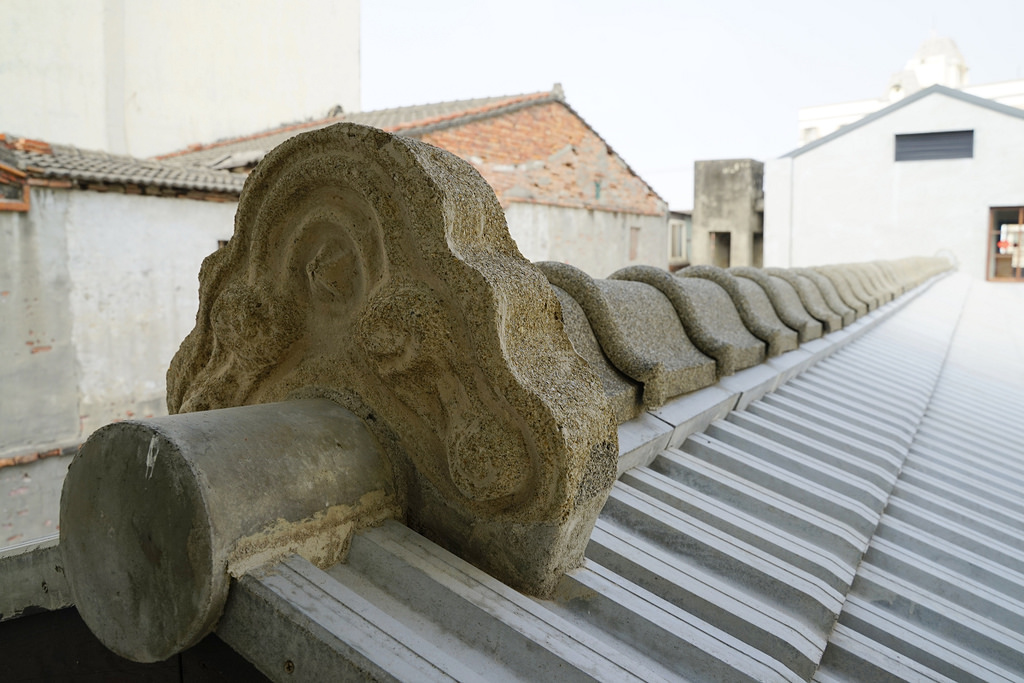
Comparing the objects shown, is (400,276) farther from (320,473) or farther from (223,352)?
(223,352)

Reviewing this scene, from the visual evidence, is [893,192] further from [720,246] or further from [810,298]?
[810,298]

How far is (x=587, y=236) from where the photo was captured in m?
15.9

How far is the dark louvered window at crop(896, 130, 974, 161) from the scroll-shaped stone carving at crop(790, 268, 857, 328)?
755 inches

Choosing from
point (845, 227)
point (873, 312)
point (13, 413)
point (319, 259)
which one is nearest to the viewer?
point (319, 259)

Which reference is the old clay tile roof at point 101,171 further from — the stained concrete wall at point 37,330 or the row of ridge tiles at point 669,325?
the row of ridge tiles at point 669,325

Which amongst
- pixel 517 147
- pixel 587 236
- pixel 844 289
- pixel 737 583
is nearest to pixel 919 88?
pixel 587 236

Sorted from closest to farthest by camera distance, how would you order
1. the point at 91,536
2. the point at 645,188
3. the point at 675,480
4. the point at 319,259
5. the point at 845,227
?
1. the point at 91,536
2. the point at 319,259
3. the point at 675,480
4. the point at 645,188
5. the point at 845,227

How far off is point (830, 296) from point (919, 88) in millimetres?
50815

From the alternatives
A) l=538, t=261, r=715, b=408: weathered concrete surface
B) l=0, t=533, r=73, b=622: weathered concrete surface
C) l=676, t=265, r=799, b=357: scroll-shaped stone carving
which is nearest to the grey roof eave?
l=676, t=265, r=799, b=357: scroll-shaped stone carving

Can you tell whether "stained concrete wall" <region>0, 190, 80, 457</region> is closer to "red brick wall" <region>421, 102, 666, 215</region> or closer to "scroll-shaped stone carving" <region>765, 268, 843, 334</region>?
"red brick wall" <region>421, 102, 666, 215</region>

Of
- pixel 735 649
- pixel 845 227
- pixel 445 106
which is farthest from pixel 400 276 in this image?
pixel 845 227

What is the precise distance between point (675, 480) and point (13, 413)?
29.4 feet

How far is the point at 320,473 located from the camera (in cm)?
129

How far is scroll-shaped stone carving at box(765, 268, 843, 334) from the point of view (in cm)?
445
